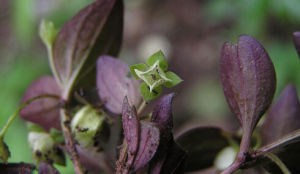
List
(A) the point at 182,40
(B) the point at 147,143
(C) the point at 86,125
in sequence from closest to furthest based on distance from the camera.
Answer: (B) the point at 147,143
(C) the point at 86,125
(A) the point at 182,40

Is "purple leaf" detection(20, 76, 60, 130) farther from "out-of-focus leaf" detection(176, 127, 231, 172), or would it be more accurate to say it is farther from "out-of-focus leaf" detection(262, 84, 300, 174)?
"out-of-focus leaf" detection(262, 84, 300, 174)

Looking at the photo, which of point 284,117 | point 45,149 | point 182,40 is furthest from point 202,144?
point 182,40

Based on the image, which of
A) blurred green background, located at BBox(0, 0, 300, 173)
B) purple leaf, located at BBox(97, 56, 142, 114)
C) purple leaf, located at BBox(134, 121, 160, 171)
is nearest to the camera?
purple leaf, located at BBox(134, 121, 160, 171)

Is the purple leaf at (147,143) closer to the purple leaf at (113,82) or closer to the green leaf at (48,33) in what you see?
the purple leaf at (113,82)

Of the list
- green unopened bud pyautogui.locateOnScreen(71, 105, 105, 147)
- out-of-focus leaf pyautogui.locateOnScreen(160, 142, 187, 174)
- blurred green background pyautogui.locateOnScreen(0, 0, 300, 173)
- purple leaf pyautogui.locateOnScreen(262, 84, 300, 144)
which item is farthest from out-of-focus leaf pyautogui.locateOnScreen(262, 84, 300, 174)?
blurred green background pyautogui.locateOnScreen(0, 0, 300, 173)

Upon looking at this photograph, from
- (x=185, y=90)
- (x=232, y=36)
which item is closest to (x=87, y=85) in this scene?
(x=232, y=36)

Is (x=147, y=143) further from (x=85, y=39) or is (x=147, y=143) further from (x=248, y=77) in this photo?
(x=85, y=39)

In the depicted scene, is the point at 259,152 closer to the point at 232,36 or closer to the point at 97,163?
the point at 97,163
